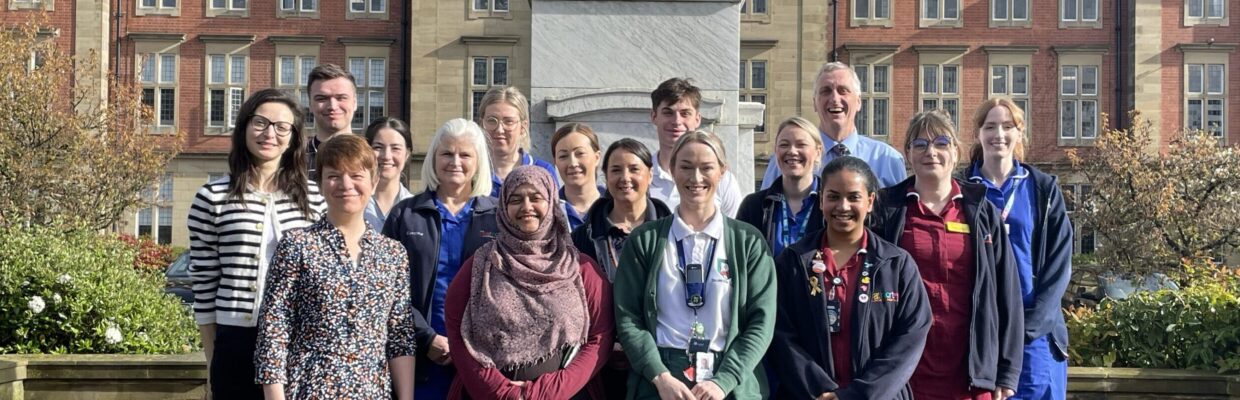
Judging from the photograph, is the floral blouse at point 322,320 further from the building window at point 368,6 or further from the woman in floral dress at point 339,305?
the building window at point 368,6

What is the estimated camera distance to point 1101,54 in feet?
122

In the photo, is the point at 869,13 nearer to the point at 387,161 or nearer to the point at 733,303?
the point at 387,161

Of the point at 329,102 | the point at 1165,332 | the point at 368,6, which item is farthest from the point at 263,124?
the point at 368,6

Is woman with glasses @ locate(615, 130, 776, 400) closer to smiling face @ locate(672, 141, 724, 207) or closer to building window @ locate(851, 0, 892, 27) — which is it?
smiling face @ locate(672, 141, 724, 207)

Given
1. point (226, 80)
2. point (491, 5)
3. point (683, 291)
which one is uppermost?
point (491, 5)

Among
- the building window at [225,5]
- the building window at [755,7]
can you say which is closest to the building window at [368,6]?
the building window at [225,5]

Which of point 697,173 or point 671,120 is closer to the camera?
point 697,173

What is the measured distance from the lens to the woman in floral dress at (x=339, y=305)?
14.0 feet

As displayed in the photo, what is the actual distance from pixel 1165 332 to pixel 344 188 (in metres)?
4.69

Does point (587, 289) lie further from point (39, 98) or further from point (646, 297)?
point (39, 98)

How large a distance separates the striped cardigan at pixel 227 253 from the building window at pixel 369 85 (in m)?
32.7

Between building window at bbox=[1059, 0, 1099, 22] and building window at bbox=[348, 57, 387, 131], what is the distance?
1967 cm

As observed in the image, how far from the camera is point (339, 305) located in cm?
433

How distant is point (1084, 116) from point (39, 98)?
28.0 metres
